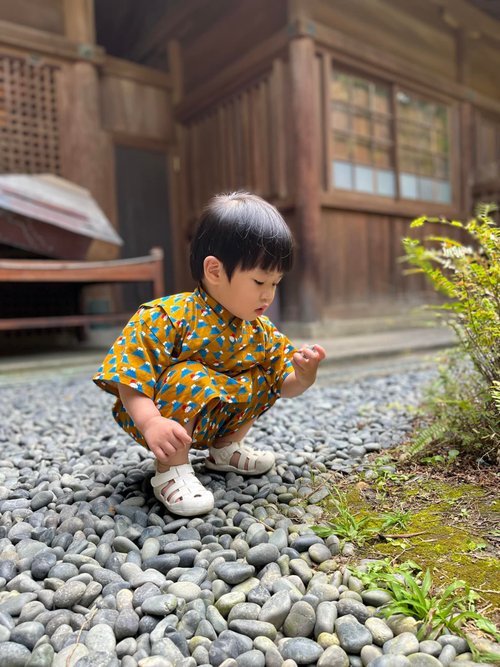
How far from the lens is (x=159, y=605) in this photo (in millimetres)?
1002

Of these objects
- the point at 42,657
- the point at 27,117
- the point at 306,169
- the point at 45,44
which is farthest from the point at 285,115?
the point at 42,657

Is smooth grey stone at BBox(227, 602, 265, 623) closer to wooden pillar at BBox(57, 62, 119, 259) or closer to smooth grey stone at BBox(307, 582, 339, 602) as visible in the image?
smooth grey stone at BBox(307, 582, 339, 602)

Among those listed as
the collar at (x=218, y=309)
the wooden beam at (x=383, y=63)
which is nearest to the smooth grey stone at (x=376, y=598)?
the collar at (x=218, y=309)

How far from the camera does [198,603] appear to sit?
1.03 metres

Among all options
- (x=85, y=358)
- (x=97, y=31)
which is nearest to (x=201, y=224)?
(x=85, y=358)

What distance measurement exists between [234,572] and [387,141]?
244 inches

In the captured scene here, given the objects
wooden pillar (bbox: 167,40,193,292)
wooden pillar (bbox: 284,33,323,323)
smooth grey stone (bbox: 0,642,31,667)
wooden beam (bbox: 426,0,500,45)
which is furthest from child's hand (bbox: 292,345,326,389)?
wooden beam (bbox: 426,0,500,45)

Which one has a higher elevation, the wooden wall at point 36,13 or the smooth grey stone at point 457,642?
the wooden wall at point 36,13

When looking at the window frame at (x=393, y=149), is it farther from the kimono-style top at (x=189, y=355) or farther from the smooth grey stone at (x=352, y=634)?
the smooth grey stone at (x=352, y=634)

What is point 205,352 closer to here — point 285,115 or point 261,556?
point 261,556

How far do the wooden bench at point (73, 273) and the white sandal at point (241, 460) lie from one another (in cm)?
297

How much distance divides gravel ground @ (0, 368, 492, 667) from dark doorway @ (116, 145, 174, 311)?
6181 mm

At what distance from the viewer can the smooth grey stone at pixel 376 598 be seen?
3.36 ft

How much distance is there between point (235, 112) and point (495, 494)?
5.83 meters
